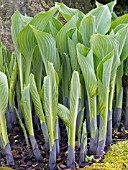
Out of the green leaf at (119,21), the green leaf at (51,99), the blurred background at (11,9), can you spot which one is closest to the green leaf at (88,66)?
the green leaf at (51,99)

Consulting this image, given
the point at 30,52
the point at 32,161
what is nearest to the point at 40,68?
the point at 30,52

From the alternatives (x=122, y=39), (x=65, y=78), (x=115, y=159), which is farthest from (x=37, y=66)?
(x=115, y=159)

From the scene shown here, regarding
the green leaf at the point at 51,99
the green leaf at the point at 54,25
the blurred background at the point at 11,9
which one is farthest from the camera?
the blurred background at the point at 11,9

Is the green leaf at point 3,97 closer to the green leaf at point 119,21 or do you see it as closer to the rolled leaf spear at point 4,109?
the rolled leaf spear at point 4,109

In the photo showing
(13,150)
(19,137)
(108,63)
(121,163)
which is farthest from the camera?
(19,137)

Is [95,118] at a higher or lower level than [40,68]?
lower

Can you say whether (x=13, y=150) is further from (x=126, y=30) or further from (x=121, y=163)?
(x=126, y=30)

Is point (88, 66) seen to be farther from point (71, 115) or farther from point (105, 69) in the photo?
point (71, 115)
